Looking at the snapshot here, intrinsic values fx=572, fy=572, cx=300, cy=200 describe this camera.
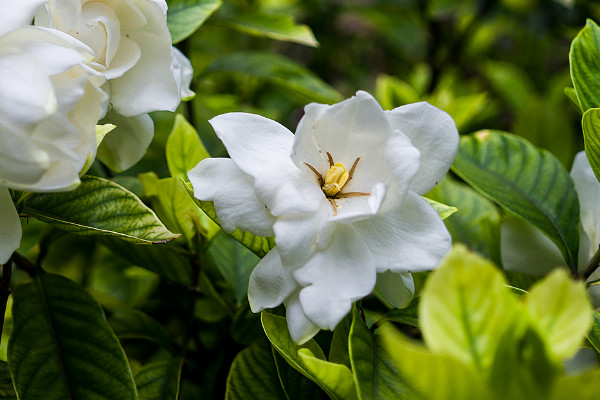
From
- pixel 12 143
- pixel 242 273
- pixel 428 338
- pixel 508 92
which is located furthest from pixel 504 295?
pixel 508 92

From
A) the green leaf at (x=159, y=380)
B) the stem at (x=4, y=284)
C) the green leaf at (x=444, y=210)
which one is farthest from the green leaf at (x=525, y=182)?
the stem at (x=4, y=284)

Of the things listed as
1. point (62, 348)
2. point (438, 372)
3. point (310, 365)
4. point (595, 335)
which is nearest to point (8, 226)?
point (62, 348)

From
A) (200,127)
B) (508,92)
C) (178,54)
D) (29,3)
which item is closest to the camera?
(29,3)

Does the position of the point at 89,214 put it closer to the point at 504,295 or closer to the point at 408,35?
the point at 504,295

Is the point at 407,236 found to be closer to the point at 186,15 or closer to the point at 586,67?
the point at 586,67

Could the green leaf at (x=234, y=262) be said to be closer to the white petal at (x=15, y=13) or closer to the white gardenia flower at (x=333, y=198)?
the white gardenia flower at (x=333, y=198)

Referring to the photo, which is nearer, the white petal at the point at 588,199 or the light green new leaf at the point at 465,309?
the light green new leaf at the point at 465,309
